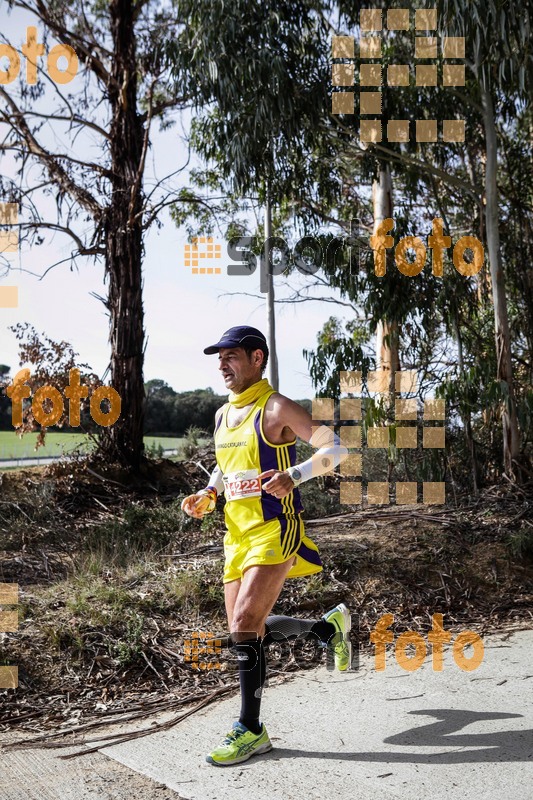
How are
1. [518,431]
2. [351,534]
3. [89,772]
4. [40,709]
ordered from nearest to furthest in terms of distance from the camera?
[89,772] < [40,709] < [351,534] < [518,431]

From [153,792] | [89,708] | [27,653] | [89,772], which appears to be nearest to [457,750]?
[153,792]

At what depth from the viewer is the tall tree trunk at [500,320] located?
383 inches

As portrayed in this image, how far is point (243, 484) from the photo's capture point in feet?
13.6

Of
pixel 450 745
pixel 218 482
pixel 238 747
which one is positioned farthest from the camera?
pixel 218 482

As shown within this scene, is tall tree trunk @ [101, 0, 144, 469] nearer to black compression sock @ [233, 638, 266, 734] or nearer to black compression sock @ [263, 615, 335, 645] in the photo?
black compression sock @ [263, 615, 335, 645]

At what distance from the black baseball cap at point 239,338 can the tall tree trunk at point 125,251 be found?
7361 millimetres

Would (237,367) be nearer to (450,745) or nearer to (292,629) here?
(292,629)

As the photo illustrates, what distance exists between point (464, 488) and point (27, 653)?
629 centimetres

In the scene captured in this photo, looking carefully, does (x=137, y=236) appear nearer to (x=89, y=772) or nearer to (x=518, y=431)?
(x=518, y=431)

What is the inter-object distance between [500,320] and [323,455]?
6.66 m

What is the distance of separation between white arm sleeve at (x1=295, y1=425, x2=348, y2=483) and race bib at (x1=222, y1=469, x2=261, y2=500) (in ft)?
0.77

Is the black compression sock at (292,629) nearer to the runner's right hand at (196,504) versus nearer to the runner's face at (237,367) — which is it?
the runner's right hand at (196,504)

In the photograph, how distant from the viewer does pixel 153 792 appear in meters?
3.51

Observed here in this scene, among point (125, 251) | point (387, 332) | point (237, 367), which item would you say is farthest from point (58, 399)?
point (237, 367)
